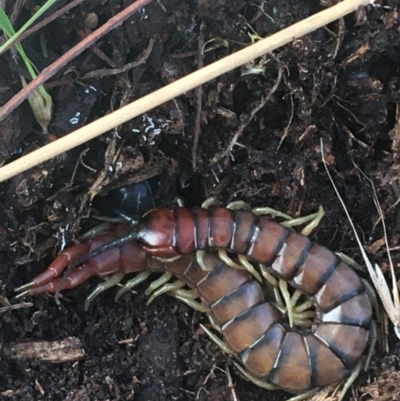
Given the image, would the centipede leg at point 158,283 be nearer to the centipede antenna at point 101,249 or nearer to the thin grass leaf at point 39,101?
the centipede antenna at point 101,249

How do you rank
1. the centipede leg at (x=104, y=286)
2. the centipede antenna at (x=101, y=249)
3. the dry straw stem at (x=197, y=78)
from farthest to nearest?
the centipede leg at (x=104, y=286) → the centipede antenna at (x=101, y=249) → the dry straw stem at (x=197, y=78)

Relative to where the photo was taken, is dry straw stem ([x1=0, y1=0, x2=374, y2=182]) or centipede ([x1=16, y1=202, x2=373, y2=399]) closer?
dry straw stem ([x1=0, y1=0, x2=374, y2=182])

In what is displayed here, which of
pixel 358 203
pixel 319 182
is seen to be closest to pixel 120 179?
pixel 319 182

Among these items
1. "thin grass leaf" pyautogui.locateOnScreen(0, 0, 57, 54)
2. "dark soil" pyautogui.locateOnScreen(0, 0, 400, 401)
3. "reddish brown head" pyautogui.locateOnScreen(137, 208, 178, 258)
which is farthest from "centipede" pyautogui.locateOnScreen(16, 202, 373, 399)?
"thin grass leaf" pyautogui.locateOnScreen(0, 0, 57, 54)

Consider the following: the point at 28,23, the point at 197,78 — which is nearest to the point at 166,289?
the point at 197,78

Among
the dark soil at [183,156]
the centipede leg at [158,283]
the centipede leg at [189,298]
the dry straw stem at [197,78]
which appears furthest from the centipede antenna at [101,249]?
the dry straw stem at [197,78]

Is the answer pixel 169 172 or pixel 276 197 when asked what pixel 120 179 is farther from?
pixel 276 197

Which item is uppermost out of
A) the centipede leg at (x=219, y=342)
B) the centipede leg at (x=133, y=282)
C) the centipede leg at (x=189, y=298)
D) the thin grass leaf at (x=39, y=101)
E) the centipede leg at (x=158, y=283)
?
the thin grass leaf at (x=39, y=101)

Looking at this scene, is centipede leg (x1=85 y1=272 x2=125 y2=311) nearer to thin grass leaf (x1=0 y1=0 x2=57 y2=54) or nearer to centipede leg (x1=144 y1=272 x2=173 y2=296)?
centipede leg (x1=144 y1=272 x2=173 y2=296)
